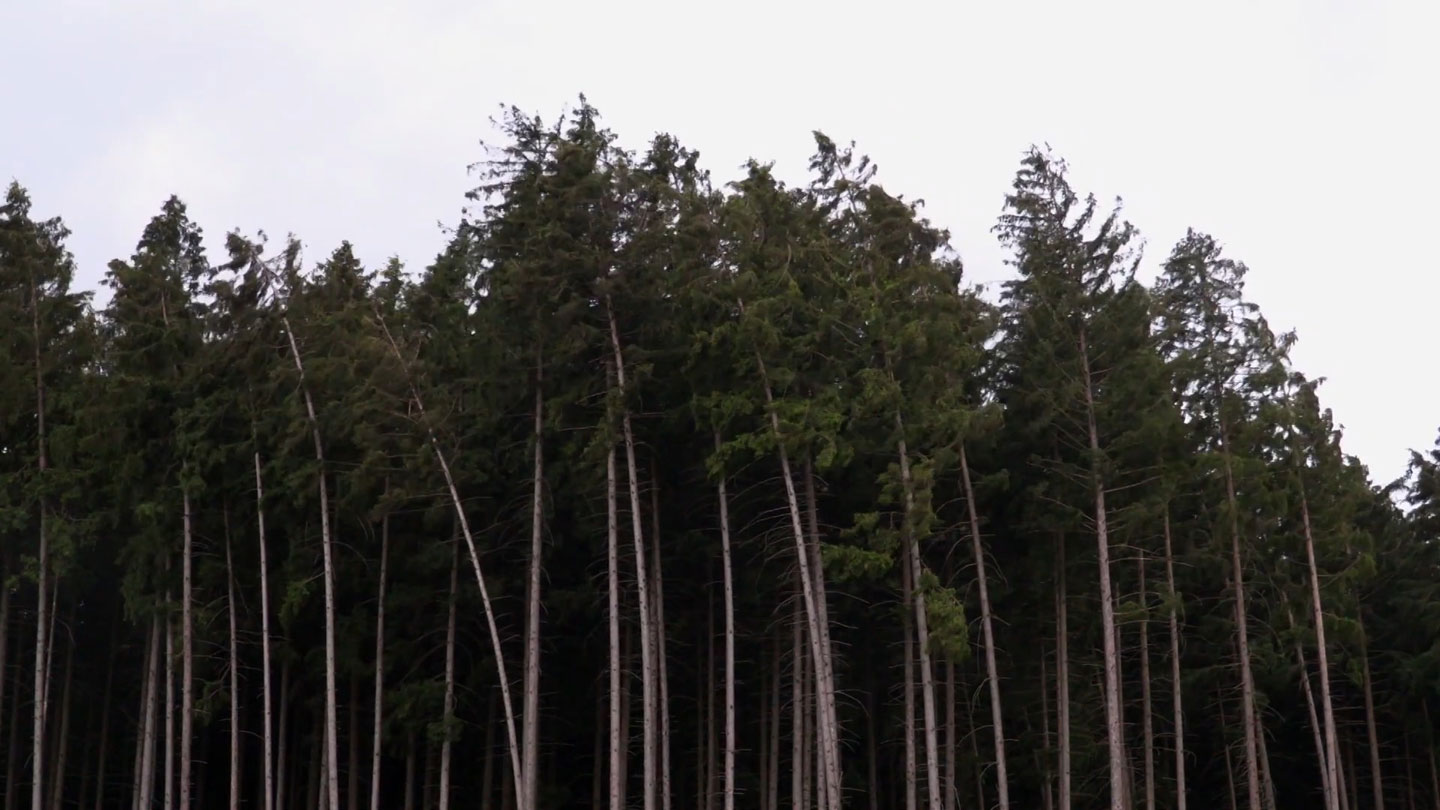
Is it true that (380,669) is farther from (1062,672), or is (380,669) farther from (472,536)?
(1062,672)

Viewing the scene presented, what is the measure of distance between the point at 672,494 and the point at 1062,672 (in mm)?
7850

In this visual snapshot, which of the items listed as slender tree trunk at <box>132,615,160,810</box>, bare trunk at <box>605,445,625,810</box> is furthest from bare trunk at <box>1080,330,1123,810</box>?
slender tree trunk at <box>132,615,160,810</box>

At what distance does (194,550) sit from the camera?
27797 mm

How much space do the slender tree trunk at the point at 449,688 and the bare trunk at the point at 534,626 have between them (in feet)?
6.08

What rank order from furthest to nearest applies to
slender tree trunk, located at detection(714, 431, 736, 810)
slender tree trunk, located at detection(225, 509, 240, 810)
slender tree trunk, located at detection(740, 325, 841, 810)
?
slender tree trunk, located at detection(225, 509, 240, 810) < slender tree trunk, located at detection(714, 431, 736, 810) < slender tree trunk, located at detection(740, 325, 841, 810)

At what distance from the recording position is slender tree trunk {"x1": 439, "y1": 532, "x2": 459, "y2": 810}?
83.9 feet

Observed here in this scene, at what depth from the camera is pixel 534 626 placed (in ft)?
79.0

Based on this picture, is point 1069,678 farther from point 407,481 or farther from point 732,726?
point 407,481

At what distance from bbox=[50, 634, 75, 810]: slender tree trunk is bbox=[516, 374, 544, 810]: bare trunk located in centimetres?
1291

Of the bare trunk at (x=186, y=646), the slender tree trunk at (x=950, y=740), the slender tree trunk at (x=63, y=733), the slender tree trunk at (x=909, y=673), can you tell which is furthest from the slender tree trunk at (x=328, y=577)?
the slender tree trunk at (x=950, y=740)

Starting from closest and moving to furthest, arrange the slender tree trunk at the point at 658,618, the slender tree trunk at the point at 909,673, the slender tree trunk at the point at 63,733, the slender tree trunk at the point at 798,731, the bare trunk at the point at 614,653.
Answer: the bare trunk at the point at 614,653 < the slender tree trunk at the point at 909,673 < the slender tree trunk at the point at 798,731 < the slender tree trunk at the point at 658,618 < the slender tree trunk at the point at 63,733

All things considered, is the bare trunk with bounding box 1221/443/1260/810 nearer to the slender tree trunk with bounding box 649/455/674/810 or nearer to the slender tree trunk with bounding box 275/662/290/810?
the slender tree trunk with bounding box 649/455/674/810

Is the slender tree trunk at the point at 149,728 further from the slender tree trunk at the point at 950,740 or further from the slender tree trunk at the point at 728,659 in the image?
the slender tree trunk at the point at 950,740

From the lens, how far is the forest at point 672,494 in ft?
77.7
